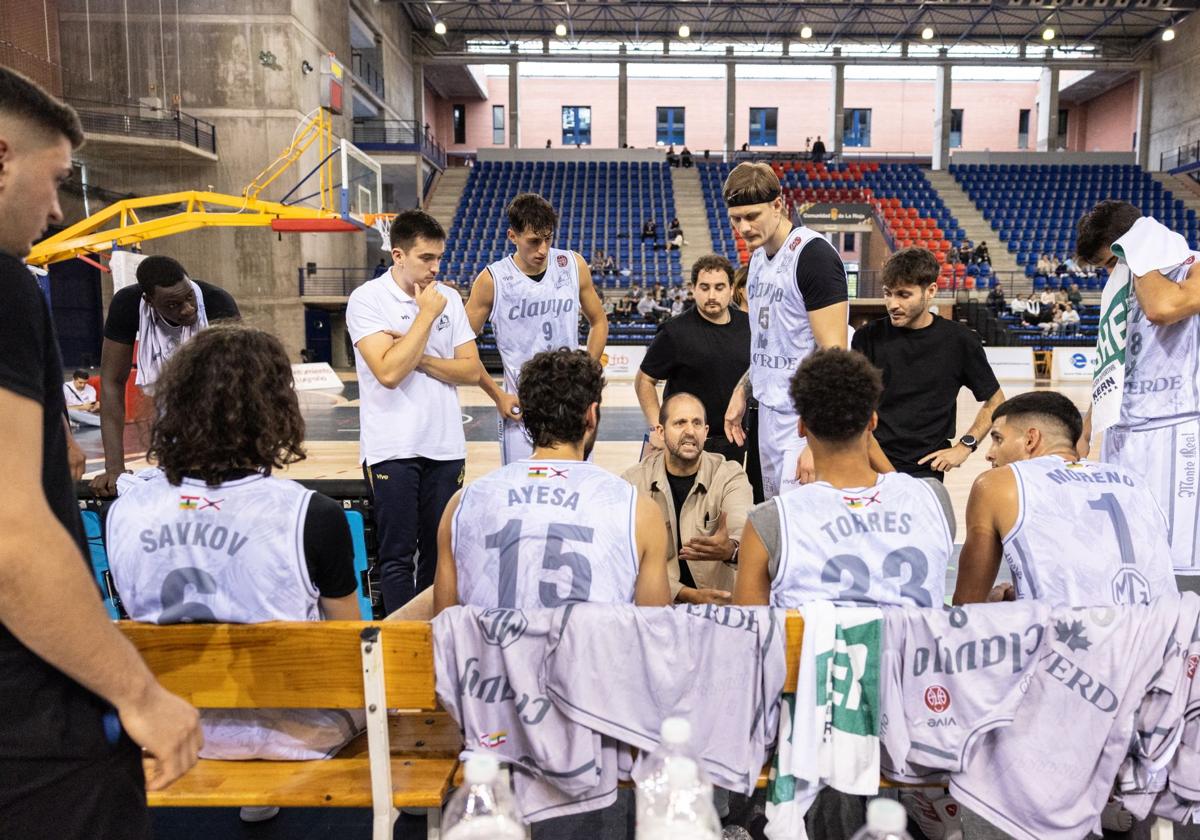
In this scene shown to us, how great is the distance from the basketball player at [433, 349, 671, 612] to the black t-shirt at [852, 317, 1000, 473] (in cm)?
187

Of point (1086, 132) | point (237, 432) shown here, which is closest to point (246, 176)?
point (237, 432)

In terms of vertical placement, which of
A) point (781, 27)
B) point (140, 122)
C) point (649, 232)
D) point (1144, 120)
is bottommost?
point (649, 232)

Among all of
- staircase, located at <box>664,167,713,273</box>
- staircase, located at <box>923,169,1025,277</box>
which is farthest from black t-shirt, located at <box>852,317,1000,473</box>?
staircase, located at <box>923,169,1025,277</box>

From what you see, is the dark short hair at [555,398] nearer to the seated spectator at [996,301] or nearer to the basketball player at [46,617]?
the basketball player at [46,617]

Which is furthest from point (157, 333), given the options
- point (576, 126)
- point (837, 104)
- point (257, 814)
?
point (576, 126)

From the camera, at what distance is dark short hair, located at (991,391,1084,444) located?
249 cm

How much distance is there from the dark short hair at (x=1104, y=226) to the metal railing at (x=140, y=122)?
1755 centimetres

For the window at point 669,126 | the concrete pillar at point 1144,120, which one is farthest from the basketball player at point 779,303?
the window at point 669,126

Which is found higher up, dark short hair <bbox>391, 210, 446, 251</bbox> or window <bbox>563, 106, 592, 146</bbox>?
window <bbox>563, 106, 592, 146</bbox>

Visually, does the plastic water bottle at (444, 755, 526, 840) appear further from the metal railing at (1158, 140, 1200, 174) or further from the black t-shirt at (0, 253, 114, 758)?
the metal railing at (1158, 140, 1200, 174)

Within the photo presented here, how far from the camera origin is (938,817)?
2396 mm

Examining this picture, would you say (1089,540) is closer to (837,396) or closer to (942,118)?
(837,396)

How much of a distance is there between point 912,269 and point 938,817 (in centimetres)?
208

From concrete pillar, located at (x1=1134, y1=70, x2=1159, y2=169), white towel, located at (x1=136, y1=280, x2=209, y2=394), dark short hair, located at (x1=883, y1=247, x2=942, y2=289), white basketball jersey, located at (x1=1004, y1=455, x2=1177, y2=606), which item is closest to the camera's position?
white basketball jersey, located at (x1=1004, y1=455, x2=1177, y2=606)
